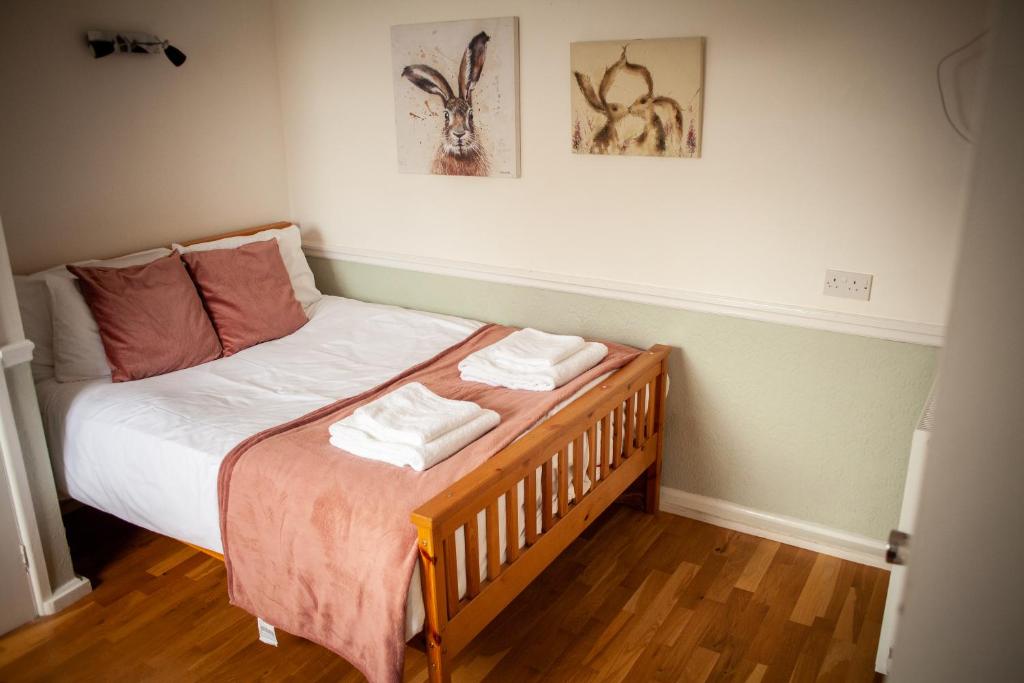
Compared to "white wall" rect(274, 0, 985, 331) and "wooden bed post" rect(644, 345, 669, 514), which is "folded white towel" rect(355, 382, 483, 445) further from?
"white wall" rect(274, 0, 985, 331)

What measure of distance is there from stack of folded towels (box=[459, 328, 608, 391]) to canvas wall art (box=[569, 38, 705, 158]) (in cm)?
70

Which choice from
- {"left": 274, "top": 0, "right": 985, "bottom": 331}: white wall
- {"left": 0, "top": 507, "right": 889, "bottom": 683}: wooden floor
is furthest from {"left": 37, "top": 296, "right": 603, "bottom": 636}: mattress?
{"left": 274, "top": 0, "right": 985, "bottom": 331}: white wall

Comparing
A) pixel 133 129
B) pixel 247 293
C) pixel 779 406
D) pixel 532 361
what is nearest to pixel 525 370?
pixel 532 361

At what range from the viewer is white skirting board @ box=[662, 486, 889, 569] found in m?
2.73

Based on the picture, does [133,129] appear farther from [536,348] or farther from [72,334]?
[536,348]

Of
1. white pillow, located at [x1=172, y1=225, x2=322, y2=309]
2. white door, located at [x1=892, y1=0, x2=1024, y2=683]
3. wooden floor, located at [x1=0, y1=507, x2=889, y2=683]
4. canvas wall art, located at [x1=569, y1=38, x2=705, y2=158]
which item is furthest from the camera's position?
white pillow, located at [x1=172, y1=225, x2=322, y2=309]

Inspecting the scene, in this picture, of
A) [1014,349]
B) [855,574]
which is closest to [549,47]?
[855,574]

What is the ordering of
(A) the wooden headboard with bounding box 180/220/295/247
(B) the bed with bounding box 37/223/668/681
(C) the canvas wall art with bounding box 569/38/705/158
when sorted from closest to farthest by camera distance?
(B) the bed with bounding box 37/223/668/681 < (C) the canvas wall art with bounding box 569/38/705/158 < (A) the wooden headboard with bounding box 180/220/295/247

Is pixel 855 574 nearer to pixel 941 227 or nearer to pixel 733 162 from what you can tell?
pixel 941 227

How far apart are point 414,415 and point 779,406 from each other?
129 centimetres

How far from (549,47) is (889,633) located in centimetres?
213

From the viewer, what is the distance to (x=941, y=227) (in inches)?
93.4

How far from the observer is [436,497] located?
186 cm

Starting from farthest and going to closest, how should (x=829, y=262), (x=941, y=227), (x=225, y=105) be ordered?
(x=225, y=105)
(x=829, y=262)
(x=941, y=227)
